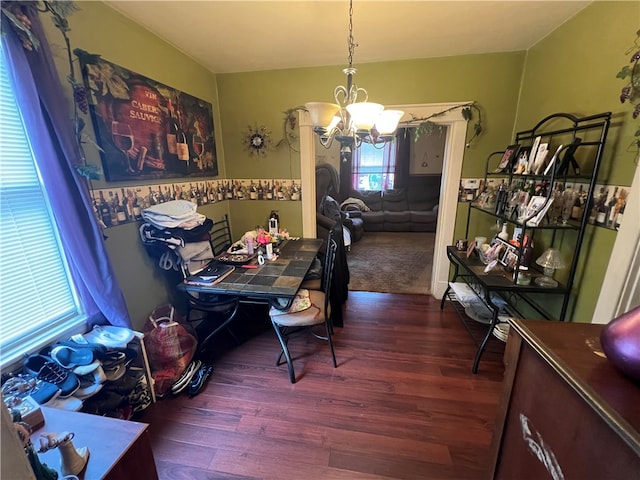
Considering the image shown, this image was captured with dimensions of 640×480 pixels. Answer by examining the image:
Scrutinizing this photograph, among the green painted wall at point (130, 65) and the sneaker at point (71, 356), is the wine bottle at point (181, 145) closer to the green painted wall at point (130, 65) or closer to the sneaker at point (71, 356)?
the green painted wall at point (130, 65)

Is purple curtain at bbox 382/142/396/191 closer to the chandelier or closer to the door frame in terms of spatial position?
the door frame

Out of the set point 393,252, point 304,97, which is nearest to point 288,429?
point 304,97

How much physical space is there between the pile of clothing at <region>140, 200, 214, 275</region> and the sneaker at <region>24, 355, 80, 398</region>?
0.83 meters

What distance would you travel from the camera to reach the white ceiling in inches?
68.4

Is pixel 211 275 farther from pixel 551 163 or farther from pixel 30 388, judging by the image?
pixel 551 163

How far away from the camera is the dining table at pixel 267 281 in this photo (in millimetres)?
1771

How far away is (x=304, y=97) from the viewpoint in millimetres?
2785

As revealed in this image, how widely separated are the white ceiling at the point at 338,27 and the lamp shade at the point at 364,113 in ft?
2.60

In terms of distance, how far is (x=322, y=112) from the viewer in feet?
5.03

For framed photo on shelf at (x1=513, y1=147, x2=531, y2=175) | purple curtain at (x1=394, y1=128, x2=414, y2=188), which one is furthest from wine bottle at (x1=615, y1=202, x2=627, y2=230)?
purple curtain at (x1=394, y1=128, x2=414, y2=188)

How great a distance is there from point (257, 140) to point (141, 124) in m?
1.21

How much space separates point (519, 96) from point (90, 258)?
11.8 feet

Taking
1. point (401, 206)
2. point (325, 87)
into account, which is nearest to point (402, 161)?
point (401, 206)

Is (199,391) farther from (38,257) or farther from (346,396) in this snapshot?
(38,257)
